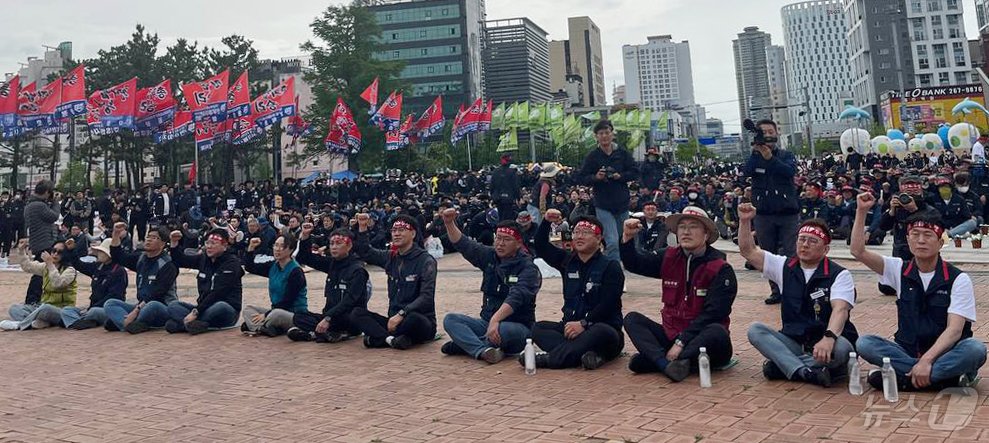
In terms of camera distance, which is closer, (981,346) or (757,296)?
(981,346)

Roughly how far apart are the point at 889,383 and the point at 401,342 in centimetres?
441

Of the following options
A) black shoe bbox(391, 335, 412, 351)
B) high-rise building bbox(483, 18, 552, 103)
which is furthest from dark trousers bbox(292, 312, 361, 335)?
high-rise building bbox(483, 18, 552, 103)

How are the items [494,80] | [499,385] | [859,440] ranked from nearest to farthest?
[859,440]
[499,385]
[494,80]

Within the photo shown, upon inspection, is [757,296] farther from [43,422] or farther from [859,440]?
[43,422]

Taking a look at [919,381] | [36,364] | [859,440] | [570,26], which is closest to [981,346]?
[919,381]

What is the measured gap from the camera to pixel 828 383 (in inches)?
207

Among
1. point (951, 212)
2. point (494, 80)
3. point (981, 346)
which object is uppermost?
point (494, 80)

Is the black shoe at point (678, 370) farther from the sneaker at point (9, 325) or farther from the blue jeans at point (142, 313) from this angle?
the sneaker at point (9, 325)

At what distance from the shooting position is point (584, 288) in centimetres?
650

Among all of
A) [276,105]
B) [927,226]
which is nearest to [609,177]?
[927,226]

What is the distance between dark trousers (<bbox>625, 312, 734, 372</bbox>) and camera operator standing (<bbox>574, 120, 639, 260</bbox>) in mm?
3059

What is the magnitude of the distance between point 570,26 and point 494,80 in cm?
3918

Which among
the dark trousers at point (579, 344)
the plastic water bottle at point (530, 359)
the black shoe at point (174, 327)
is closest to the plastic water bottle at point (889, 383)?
the dark trousers at point (579, 344)

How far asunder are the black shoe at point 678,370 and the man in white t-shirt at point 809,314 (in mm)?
522
